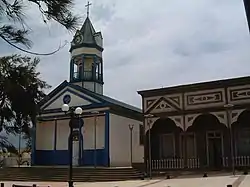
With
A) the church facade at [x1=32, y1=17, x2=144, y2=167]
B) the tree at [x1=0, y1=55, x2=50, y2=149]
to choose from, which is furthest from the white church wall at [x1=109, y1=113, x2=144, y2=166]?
the tree at [x1=0, y1=55, x2=50, y2=149]

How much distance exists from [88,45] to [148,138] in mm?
11678

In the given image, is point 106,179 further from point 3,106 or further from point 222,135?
point 3,106

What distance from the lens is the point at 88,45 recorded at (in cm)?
3262

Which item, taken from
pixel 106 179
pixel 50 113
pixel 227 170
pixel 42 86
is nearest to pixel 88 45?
pixel 50 113

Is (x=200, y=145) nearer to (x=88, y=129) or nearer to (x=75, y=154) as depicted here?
(x=88, y=129)

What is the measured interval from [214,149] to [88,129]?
9.79 metres

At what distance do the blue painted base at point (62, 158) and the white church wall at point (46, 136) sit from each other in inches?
14.9

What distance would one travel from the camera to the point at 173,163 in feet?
75.4

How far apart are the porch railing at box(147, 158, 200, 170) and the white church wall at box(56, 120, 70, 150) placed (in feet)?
28.2

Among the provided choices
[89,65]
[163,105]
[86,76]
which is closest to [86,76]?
[86,76]

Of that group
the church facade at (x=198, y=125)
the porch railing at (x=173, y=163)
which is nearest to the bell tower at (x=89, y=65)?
the church facade at (x=198, y=125)

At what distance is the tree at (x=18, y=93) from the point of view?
4844 millimetres

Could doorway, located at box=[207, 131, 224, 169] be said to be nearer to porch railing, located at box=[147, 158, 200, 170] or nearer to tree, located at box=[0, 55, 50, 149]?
porch railing, located at box=[147, 158, 200, 170]

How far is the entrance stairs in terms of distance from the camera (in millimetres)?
22281
